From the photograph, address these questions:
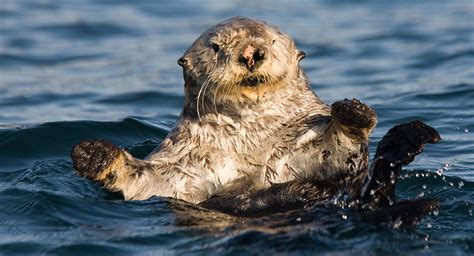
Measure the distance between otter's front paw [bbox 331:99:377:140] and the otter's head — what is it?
1.94ft

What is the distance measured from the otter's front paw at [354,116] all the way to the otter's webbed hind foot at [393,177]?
A: 16cm

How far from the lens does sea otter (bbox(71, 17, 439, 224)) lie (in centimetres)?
600

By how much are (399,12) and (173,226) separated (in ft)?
35.2

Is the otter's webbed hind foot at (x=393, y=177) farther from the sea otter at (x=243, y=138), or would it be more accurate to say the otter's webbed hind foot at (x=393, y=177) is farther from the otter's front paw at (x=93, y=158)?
the otter's front paw at (x=93, y=158)

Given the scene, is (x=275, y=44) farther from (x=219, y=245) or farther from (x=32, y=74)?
(x=32, y=74)

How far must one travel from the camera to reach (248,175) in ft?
20.6

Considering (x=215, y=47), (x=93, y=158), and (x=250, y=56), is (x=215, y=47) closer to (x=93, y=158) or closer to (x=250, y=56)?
(x=250, y=56)

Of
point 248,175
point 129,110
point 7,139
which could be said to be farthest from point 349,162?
point 129,110

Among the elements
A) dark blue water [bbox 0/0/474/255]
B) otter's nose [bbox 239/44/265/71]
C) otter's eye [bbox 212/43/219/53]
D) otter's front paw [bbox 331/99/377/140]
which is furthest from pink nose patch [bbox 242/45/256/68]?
dark blue water [bbox 0/0/474/255]

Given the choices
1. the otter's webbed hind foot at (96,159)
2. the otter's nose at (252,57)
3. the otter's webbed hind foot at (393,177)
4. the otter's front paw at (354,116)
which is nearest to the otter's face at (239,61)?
the otter's nose at (252,57)

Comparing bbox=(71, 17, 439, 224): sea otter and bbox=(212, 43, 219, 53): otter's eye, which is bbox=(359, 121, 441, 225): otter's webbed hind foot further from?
bbox=(212, 43, 219, 53): otter's eye

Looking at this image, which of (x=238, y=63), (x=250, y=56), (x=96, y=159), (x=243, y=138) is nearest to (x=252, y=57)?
(x=250, y=56)

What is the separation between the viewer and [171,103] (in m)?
10.8

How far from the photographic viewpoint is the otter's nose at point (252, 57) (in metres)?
5.92
